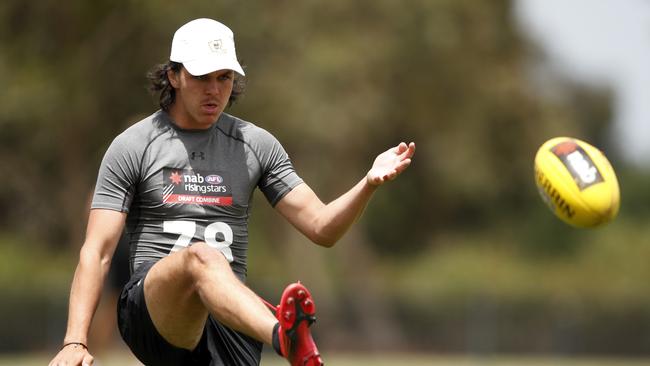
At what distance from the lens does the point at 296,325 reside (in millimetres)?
5316

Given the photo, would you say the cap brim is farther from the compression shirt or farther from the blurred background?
the blurred background

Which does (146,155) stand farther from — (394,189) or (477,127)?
(394,189)

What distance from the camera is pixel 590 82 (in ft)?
186

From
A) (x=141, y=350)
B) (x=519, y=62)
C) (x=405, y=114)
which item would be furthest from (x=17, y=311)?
(x=141, y=350)

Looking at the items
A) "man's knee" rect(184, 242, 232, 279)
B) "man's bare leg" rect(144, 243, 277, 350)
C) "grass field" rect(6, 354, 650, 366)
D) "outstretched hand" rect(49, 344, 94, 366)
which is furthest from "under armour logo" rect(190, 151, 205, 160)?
"grass field" rect(6, 354, 650, 366)

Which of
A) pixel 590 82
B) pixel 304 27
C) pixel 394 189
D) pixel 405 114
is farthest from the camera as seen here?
pixel 590 82

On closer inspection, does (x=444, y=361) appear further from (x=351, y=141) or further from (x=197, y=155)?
(x=197, y=155)

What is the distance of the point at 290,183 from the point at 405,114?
2167 centimetres

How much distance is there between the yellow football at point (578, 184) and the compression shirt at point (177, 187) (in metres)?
1.60

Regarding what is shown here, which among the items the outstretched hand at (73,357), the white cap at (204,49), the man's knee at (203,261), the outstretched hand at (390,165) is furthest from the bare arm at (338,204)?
the outstretched hand at (73,357)

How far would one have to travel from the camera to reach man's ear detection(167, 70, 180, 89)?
6.53 metres

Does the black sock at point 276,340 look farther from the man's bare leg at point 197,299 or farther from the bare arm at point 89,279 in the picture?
the bare arm at point 89,279

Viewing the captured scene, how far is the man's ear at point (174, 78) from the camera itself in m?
6.53

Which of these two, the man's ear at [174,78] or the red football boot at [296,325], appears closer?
the red football boot at [296,325]
